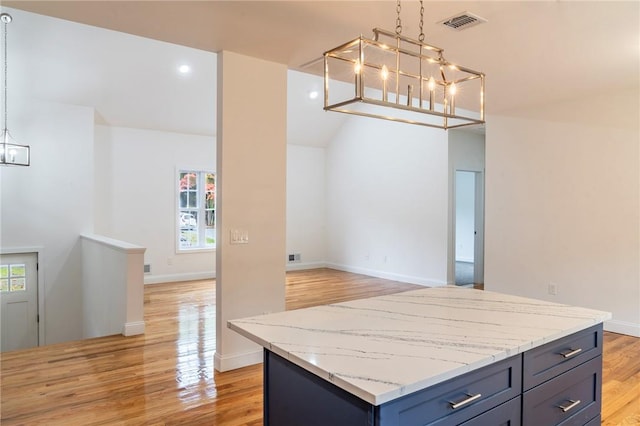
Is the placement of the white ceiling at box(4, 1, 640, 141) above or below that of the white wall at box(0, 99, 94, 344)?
above

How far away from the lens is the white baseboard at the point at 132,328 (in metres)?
4.36

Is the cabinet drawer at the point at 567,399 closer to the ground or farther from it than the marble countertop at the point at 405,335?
closer to the ground

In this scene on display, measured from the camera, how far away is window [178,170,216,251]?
25.6 feet

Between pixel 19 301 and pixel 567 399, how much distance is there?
7.14m

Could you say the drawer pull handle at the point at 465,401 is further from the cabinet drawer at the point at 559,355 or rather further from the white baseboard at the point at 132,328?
the white baseboard at the point at 132,328

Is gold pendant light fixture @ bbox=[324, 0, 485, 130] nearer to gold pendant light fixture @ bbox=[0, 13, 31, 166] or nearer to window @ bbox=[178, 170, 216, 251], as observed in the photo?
gold pendant light fixture @ bbox=[0, 13, 31, 166]

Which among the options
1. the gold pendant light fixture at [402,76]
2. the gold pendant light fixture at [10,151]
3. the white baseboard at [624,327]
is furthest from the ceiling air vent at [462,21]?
the gold pendant light fixture at [10,151]

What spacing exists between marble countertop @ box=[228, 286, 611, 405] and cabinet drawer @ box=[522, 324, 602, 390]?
0.20 feet

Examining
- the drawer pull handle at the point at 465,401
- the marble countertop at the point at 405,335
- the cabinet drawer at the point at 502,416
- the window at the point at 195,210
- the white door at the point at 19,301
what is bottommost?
the white door at the point at 19,301

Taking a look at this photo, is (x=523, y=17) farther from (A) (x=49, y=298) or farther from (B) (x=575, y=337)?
(A) (x=49, y=298)

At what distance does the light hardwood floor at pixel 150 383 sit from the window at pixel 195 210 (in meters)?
3.22

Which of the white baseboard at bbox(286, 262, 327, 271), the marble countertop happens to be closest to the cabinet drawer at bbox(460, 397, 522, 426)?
the marble countertop

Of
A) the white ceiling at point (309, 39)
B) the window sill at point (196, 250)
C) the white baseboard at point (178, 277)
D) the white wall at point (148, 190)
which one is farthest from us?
the window sill at point (196, 250)

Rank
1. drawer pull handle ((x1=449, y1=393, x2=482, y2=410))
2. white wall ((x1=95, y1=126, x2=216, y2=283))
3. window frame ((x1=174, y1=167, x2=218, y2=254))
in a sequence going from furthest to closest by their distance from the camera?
window frame ((x1=174, y1=167, x2=218, y2=254)) < white wall ((x1=95, y1=126, x2=216, y2=283)) < drawer pull handle ((x1=449, y1=393, x2=482, y2=410))
